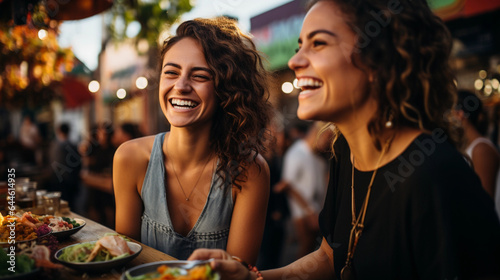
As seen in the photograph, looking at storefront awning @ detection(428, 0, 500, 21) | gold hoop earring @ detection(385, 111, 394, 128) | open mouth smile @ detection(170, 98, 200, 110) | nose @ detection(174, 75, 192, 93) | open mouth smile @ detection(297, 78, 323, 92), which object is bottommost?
gold hoop earring @ detection(385, 111, 394, 128)

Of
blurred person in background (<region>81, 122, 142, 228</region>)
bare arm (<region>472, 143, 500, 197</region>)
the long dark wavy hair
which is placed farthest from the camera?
blurred person in background (<region>81, 122, 142, 228</region>)

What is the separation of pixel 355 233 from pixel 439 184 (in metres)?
0.45

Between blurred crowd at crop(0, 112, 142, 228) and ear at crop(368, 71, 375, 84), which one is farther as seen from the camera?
blurred crowd at crop(0, 112, 142, 228)

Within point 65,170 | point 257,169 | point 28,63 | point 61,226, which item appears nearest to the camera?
point 61,226

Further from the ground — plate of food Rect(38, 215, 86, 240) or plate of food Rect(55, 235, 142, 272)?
plate of food Rect(55, 235, 142, 272)

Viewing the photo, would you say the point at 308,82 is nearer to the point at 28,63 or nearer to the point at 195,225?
the point at 195,225

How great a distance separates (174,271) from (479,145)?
125 inches

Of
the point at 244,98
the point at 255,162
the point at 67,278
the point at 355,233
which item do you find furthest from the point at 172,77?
the point at 355,233

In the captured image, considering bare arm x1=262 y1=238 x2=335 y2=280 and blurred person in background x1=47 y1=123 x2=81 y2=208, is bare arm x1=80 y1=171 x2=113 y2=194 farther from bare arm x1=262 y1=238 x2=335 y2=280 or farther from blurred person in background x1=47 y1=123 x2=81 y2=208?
bare arm x1=262 y1=238 x2=335 y2=280

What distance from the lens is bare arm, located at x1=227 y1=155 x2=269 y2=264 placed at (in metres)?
2.08

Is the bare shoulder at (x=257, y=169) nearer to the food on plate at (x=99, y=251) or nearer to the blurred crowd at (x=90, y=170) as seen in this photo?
the food on plate at (x=99, y=251)

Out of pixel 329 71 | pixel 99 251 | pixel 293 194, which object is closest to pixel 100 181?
pixel 293 194

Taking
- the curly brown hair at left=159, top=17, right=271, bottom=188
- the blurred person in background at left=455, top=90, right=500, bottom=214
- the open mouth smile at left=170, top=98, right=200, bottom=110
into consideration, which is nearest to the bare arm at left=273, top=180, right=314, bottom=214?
the blurred person in background at left=455, top=90, right=500, bottom=214

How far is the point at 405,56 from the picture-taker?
4.50ft
